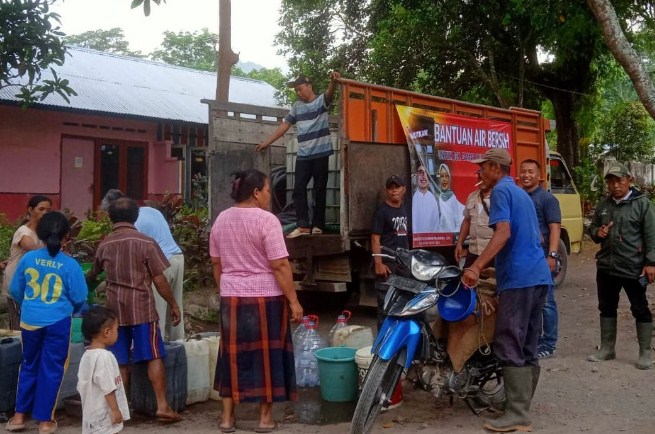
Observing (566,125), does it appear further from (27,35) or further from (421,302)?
(421,302)

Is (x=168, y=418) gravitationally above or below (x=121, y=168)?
below

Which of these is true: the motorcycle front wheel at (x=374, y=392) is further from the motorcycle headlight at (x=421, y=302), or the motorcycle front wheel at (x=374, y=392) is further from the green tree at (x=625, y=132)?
the green tree at (x=625, y=132)

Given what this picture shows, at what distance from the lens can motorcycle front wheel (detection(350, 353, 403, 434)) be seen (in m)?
3.81

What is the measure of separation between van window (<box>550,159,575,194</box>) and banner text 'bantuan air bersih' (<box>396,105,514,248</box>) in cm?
236

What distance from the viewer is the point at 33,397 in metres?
4.36

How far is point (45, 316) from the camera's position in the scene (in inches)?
169

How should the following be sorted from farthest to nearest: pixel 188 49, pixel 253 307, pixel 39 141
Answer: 1. pixel 188 49
2. pixel 39 141
3. pixel 253 307

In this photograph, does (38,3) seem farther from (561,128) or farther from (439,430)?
(561,128)

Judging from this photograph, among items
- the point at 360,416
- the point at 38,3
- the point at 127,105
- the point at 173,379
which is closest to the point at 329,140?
the point at 173,379

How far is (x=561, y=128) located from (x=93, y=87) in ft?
37.3

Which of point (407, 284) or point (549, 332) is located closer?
point (407, 284)

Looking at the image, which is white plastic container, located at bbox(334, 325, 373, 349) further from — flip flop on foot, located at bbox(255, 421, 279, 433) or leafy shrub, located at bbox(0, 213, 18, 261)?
leafy shrub, located at bbox(0, 213, 18, 261)

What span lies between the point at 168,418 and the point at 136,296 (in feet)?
2.72

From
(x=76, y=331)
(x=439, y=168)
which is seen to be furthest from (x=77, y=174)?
(x=76, y=331)
